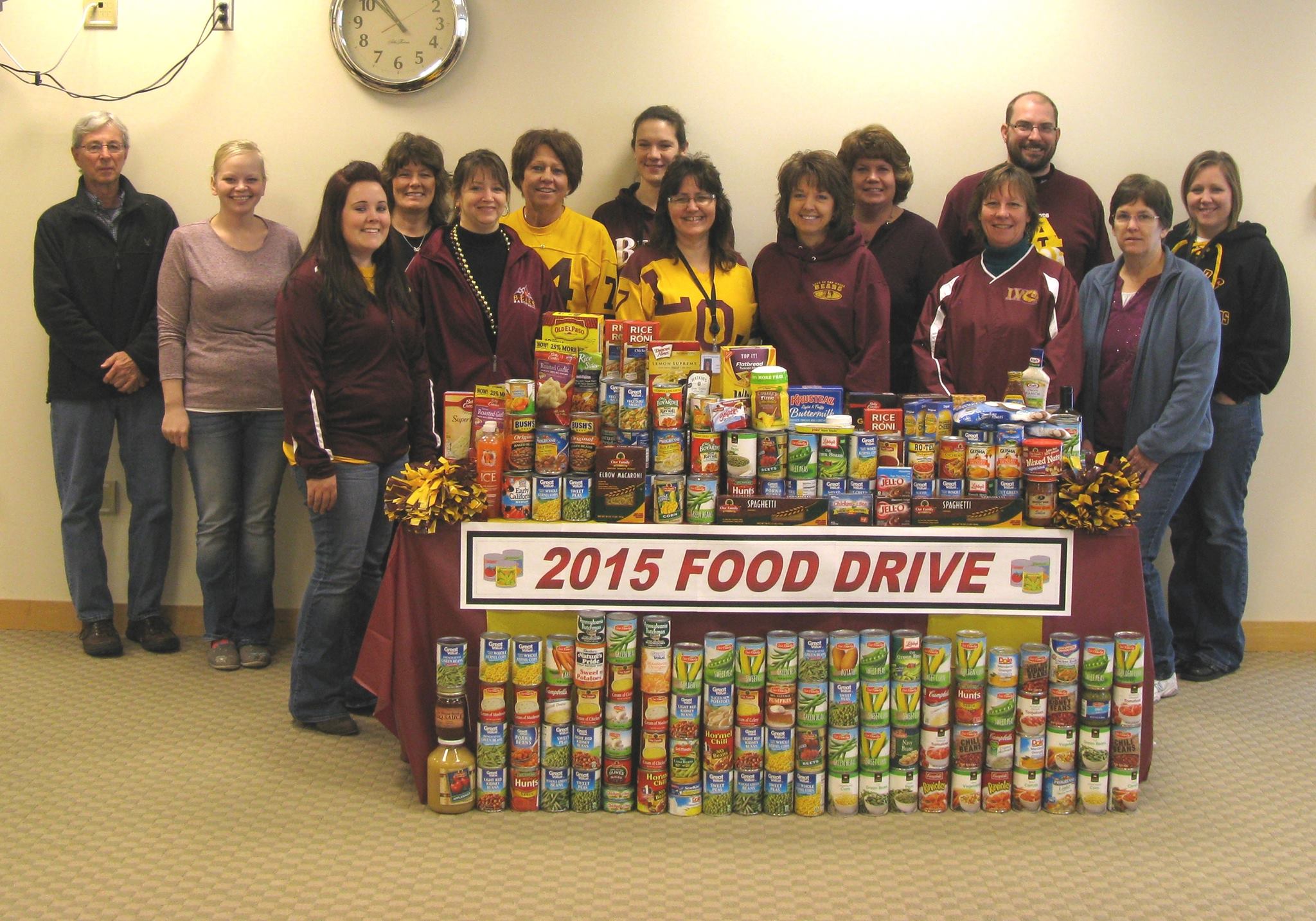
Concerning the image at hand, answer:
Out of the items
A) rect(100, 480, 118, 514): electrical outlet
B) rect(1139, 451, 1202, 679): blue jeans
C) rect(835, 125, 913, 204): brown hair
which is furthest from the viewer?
rect(100, 480, 118, 514): electrical outlet

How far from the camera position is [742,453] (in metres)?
2.77

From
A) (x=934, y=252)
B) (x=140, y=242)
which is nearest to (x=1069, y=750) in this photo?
(x=934, y=252)

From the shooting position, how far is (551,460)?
2783mm

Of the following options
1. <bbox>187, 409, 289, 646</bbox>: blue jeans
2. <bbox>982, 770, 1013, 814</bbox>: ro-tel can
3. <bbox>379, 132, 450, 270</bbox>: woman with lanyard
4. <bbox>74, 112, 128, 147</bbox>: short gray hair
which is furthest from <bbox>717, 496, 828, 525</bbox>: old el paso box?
<bbox>74, 112, 128, 147</bbox>: short gray hair

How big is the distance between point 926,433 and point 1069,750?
828 mm

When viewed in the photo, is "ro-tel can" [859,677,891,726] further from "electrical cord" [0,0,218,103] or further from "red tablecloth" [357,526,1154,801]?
"electrical cord" [0,0,218,103]

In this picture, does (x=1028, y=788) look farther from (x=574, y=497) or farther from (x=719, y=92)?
(x=719, y=92)

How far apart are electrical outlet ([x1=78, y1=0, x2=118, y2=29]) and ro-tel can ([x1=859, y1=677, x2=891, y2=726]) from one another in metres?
3.45

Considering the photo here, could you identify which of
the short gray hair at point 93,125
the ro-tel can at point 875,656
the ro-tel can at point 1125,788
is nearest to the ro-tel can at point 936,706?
the ro-tel can at point 875,656

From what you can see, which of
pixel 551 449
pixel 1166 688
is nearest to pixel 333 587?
pixel 551 449

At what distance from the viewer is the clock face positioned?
410 centimetres

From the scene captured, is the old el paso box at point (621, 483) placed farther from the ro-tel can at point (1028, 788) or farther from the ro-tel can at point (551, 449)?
the ro-tel can at point (1028, 788)

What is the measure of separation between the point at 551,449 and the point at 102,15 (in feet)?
8.72

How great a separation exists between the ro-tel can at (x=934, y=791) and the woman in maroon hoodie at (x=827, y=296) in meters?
1.22
